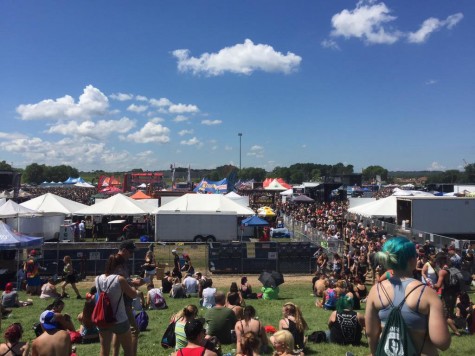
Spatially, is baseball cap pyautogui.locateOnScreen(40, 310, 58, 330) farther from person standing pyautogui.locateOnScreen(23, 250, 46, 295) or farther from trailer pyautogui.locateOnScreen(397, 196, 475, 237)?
trailer pyautogui.locateOnScreen(397, 196, 475, 237)

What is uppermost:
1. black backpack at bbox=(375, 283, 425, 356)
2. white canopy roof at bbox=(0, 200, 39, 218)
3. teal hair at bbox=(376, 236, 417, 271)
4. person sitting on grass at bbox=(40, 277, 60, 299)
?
teal hair at bbox=(376, 236, 417, 271)

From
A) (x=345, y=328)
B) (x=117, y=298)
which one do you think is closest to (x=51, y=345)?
(x=117, y=298)

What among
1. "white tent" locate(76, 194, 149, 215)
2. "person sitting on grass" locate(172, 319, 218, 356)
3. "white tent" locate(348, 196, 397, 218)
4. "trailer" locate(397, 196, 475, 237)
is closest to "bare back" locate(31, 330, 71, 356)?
"person sitting on grass" locate(172, 319, 218, 356)

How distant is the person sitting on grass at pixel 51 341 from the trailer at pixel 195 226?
61.9ft

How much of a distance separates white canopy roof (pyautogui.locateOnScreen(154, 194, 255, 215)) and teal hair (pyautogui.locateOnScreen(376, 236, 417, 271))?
21.3m

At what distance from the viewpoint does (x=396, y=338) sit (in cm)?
273

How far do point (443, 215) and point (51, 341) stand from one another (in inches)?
881

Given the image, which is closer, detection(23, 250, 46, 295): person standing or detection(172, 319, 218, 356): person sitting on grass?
detection(172, 319, 218, 356): person sitting on grass

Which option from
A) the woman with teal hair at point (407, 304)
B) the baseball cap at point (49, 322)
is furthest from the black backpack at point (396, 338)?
the baseball cap at point (49, 322)

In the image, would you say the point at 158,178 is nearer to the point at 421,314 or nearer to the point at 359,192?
the point at 359,192

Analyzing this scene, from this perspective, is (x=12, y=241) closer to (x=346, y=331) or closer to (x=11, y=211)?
(x=11, y=211)

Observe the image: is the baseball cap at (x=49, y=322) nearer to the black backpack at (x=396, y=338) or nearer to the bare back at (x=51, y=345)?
the bare back at (x=51, y=345)

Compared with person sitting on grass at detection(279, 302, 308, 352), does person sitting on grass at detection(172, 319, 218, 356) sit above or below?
above

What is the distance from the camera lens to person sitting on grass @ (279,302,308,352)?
6957mm
